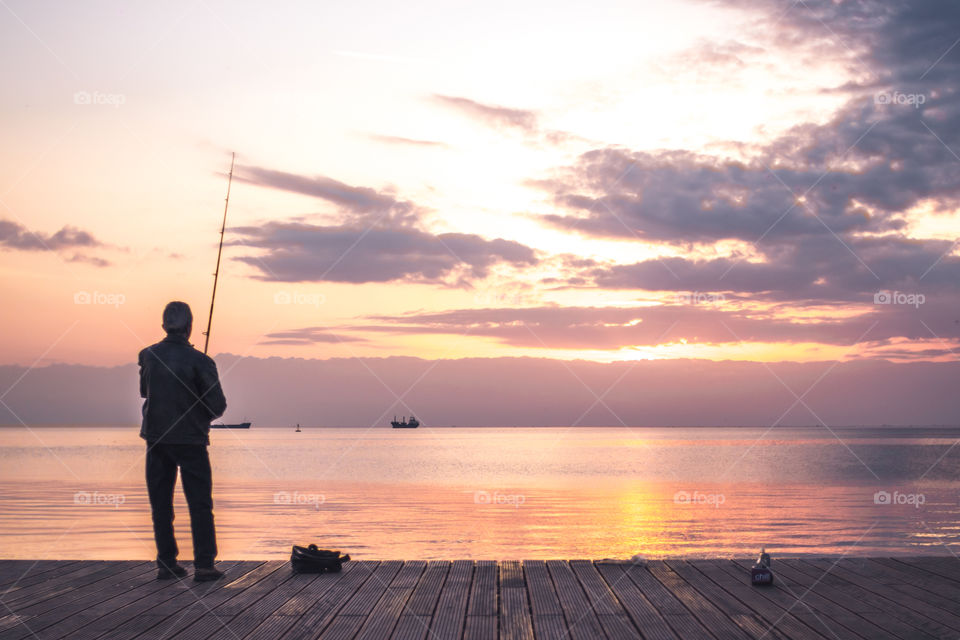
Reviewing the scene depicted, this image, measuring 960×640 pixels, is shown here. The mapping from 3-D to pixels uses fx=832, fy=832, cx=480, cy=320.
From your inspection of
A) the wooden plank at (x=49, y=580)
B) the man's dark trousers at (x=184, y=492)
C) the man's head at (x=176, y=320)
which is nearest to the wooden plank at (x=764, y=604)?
the man's dark trousers at (x=184, y=492)

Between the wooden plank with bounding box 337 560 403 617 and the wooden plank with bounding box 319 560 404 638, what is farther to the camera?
the wooden plank with bounding box 337 560 403 617

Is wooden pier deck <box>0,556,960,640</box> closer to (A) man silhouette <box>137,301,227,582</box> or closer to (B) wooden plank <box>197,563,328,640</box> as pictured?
(B) wooden plank <box>197,563,328,640</box>

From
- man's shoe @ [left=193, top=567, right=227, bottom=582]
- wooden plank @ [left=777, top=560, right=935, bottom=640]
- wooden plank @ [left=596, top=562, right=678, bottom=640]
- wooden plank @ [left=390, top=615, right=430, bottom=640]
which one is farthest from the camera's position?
man's shoe @ [left=193, top=567, right=227, bottom=582]

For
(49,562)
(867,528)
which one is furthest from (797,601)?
(867,528)

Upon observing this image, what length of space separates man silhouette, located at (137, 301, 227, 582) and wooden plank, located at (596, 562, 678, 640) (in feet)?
11.5

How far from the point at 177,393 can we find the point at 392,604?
9.15 ft

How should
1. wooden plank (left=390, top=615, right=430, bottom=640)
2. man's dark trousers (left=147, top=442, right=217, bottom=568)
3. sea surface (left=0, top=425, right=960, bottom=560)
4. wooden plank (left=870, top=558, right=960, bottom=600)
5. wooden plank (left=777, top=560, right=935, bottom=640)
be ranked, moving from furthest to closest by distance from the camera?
sea surface (left=0, top=425, right=960, bottom=560), man's dark trousers (left=147, top=442, right=217, bottom=568), wooden plank (left=870, top=558, right=960, bottom=600), wooden plank (left=777, top=560, right=935, bottom=640), wooden plank (left=390, top=615, right=430, bottom=640)

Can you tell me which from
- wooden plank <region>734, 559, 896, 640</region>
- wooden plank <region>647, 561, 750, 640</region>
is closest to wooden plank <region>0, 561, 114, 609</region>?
wooden plank <region>647, 561, 750, 640</region>

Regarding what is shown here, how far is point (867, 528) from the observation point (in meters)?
23.6

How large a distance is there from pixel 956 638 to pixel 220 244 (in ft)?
27.4

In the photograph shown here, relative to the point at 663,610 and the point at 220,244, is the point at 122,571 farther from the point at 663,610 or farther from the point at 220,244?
the point at 663,610

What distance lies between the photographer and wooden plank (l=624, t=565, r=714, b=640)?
559 centimetres

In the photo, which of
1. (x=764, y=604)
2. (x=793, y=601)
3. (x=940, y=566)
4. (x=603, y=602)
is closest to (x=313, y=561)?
(x=603, y=602)

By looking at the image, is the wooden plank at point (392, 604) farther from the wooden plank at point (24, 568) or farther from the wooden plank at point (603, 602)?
the wooden plank at point (24, 568)
